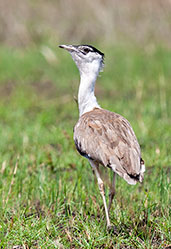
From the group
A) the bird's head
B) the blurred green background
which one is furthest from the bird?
the blurred green background

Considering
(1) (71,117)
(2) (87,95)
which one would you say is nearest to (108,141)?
(2) (87,95)

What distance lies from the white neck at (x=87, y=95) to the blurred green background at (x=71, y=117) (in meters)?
0.07

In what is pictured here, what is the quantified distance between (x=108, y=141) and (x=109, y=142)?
0.01 m

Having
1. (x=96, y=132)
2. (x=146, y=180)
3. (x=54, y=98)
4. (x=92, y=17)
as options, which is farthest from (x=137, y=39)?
(x=96, y=132)

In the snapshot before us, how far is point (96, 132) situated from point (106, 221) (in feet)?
1.78

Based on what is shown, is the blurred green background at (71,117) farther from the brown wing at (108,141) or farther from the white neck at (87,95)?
the brown wing at (108,141)

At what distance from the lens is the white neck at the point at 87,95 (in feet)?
10.5

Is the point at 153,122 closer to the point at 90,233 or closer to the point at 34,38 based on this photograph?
the point at 90,233

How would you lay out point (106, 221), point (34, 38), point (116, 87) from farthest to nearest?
point (34, 38) < point (116, 87) < point (106, 221)

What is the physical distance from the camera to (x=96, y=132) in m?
2.78

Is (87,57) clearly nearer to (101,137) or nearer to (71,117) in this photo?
(101,137)

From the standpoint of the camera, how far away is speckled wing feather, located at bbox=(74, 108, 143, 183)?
2553 millimetres

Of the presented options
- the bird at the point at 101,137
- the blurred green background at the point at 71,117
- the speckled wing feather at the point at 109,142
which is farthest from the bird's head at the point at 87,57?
the speckled wing feather at the point at 109,142

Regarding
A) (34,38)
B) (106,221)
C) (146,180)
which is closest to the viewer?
(106,221)
